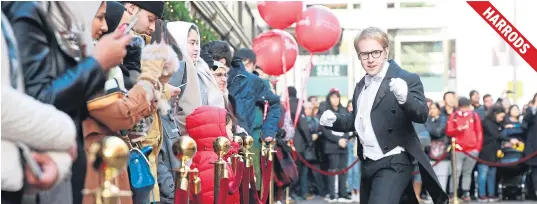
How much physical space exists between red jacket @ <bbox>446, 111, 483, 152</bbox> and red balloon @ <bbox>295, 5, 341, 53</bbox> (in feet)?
7.37

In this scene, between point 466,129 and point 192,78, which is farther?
point 466,129

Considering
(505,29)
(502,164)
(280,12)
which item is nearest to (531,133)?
(502,164)

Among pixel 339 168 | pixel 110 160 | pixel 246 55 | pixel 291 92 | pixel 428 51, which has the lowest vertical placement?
pixel 339 168

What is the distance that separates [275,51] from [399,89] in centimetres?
913

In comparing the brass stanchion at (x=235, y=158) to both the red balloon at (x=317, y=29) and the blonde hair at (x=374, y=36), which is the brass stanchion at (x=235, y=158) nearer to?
the blonde hair at (x=374, y=36)

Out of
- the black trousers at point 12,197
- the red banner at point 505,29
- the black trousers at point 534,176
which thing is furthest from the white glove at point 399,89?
the black trousers at point 534,176

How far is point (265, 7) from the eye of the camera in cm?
1608

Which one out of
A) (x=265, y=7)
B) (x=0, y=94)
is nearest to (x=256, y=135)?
(x=265, y=7)

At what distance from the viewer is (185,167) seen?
494 cm

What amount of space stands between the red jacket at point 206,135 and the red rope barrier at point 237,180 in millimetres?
303

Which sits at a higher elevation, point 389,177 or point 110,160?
point 110,160

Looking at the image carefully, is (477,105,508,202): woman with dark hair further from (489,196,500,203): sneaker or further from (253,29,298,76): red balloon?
(253,29,298,76): red balloon

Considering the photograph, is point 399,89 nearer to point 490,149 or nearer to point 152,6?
point 152,6

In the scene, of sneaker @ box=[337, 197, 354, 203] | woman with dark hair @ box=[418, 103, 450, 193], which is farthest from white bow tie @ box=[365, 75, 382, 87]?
sneaker @ box=[337, 197, 354, 203]
